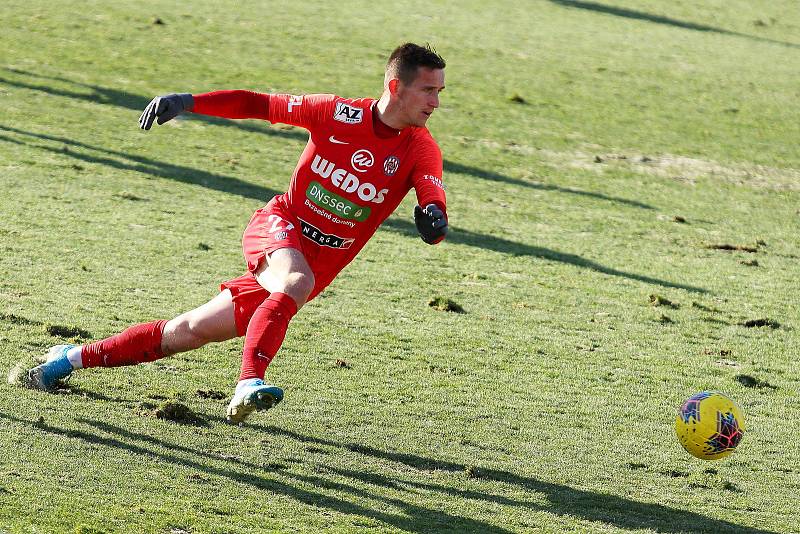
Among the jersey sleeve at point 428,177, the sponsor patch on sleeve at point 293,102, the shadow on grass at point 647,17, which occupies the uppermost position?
the sponsor patch on sleeve at point 293,102

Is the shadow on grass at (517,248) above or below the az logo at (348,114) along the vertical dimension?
below

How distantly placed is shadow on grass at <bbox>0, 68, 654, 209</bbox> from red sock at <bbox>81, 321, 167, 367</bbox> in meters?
8.16

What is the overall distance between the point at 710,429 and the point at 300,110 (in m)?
2.54

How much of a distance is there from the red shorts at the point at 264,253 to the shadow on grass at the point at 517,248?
477 cm

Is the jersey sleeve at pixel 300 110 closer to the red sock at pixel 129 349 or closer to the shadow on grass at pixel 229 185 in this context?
the red sock at pixel 129 349

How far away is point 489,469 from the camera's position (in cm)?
565

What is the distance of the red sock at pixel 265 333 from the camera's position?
493 centimetres

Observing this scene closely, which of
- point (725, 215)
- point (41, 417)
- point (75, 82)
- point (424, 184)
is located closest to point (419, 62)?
point (424, 184)

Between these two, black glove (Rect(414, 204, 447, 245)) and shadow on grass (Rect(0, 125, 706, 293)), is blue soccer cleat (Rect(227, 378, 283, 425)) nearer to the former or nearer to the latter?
black glove (Rect(414, 204, 447, 245))

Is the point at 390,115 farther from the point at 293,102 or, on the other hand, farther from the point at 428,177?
the point at 293,102

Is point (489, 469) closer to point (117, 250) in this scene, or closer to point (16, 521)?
point (16, 521)

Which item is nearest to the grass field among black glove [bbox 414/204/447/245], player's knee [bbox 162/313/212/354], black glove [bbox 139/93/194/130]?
player's knee [bbox 162/313/212/354]

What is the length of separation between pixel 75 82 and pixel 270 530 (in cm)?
1211

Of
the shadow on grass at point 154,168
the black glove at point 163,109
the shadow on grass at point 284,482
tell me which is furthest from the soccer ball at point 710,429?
the shadow on grass at point 154,168
